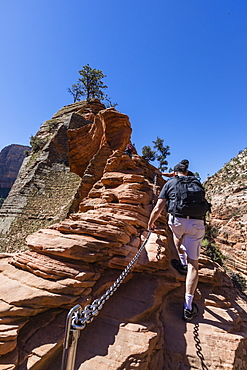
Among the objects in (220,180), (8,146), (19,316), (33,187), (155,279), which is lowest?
(19,316)

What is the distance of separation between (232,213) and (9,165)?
249 feet

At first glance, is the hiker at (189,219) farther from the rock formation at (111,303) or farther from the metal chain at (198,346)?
the rock formation at (111,303)

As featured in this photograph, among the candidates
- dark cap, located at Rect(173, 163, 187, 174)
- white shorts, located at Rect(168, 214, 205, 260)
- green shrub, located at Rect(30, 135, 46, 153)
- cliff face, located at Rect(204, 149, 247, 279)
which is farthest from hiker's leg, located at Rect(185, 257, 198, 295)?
green shrub, located at Rect(30, 135, 46, 153)

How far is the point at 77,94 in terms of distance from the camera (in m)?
38.7

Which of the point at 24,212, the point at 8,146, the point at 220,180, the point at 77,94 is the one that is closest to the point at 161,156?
the point at 220,180

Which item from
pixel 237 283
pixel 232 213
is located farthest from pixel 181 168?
pixel 232 213

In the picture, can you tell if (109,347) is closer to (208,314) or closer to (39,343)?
(39,343)

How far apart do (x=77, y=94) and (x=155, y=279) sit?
42.2 metres

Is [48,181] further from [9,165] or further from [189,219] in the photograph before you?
[9,165]

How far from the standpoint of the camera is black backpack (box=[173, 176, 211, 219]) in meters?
3.10

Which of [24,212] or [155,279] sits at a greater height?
[24,212]

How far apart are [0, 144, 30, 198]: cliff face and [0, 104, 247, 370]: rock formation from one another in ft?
244

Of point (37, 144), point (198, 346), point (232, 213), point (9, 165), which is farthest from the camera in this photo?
point (9, 165)

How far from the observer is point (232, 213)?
2280 centimetres
